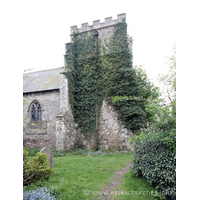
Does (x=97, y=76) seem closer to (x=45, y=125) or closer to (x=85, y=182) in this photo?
(x=45, y=125)

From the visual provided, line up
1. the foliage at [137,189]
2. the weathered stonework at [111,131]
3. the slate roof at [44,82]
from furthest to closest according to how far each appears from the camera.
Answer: the slate roof at [44,82] → the weathered stonework at [111,131] → the foliage at [137,189]

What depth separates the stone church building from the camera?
12031 millimetres

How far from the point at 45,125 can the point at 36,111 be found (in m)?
1.73

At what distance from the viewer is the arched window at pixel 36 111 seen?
14.7 metres

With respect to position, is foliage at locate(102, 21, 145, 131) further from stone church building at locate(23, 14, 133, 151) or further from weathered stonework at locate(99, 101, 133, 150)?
stone church building at locate(23, 14, 133, 151)

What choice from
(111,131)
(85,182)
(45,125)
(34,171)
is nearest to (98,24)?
(111,131)

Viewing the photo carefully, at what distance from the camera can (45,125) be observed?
1416cm

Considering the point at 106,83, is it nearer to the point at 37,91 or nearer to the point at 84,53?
the point at 84,53

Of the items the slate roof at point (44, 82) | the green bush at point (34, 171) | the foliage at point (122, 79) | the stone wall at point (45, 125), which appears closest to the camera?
the green bush at point (34, 171)

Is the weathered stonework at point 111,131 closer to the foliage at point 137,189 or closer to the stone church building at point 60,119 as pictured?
the stone church building at point 60,119

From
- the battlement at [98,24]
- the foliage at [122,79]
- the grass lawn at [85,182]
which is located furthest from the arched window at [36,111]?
the grass lawn at [85,182]

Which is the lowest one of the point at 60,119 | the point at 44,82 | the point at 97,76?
the point at 60,119

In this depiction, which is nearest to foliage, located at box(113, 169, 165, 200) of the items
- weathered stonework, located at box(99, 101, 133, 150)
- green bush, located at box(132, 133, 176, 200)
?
green bush, located at box(132, 133, 176, 200)
